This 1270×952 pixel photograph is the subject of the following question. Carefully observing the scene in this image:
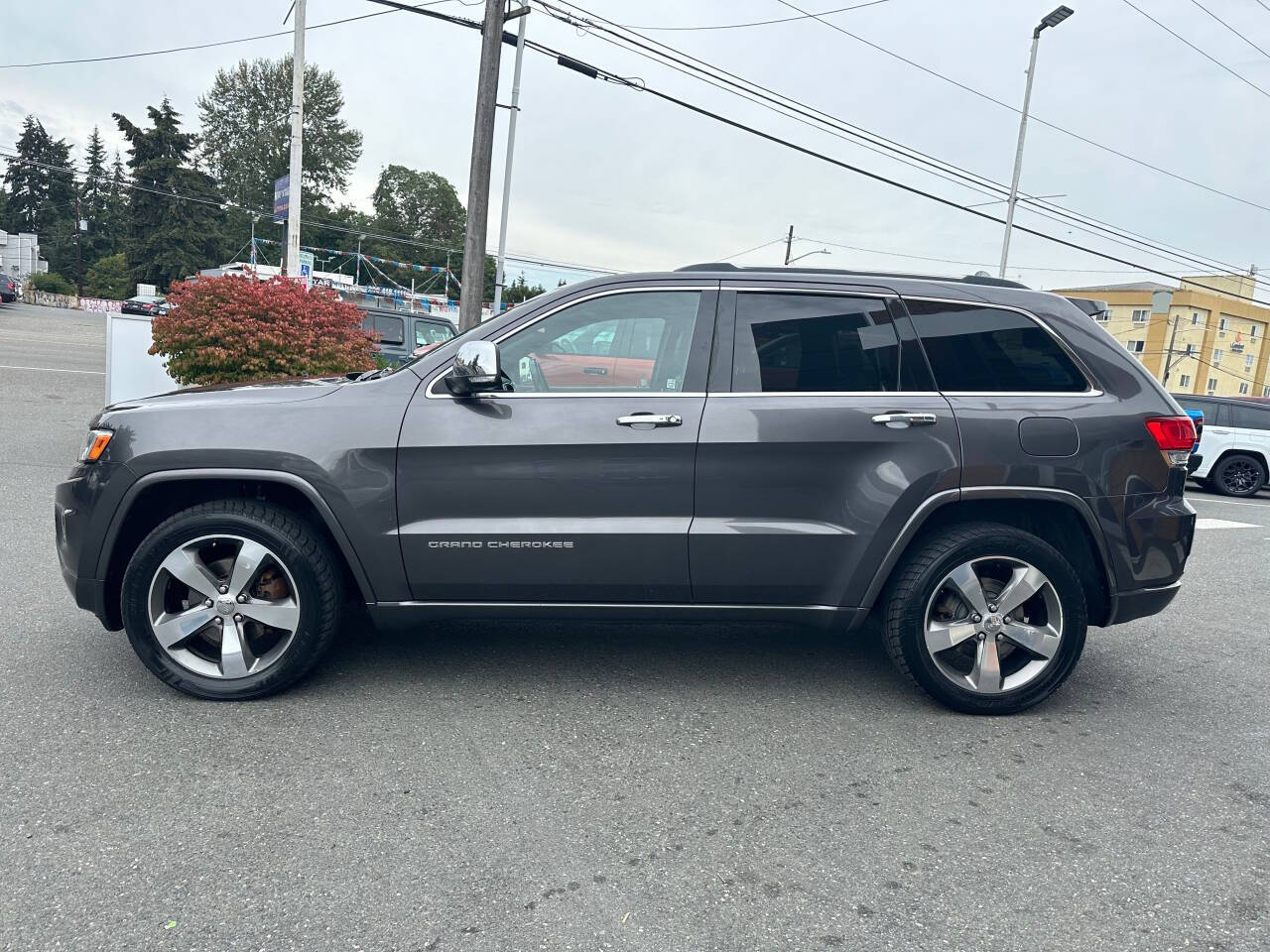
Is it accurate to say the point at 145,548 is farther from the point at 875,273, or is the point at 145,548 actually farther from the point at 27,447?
the point at 27,447

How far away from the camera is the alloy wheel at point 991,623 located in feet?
12.0

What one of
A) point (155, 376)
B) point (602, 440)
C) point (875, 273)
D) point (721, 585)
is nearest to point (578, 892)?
point (721, 585)

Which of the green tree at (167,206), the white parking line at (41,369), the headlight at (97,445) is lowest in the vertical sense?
the white parking line at (41,369)

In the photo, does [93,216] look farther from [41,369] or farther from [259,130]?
[41,369]

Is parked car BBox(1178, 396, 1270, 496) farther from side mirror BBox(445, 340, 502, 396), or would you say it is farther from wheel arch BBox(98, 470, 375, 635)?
wheel arch BBox(98, 470, 375, 635)

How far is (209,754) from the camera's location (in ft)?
10.3

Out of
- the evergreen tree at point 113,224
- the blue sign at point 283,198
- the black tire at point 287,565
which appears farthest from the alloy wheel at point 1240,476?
the evergreen tree at point 113,224

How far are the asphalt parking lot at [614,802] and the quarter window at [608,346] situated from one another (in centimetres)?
135

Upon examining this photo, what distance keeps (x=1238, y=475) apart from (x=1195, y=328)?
57.0m

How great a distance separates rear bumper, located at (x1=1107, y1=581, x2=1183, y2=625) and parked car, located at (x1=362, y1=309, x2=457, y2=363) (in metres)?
12.2

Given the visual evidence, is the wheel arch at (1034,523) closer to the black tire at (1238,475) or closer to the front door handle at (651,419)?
the front door handle at (651,419)

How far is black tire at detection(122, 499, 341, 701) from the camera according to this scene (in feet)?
11.4

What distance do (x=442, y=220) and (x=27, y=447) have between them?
86.5 metres

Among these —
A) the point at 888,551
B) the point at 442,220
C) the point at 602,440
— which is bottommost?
the point at 888,551
